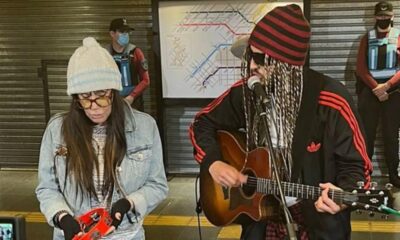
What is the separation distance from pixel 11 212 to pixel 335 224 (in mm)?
3903

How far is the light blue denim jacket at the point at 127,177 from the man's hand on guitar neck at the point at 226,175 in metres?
0.25

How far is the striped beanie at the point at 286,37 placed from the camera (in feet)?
7.77

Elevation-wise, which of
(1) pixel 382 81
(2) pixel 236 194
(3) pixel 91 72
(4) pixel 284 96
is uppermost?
(3) pixel 91 72

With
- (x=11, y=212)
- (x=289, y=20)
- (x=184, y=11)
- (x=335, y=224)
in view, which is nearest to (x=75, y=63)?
(x=289, y=20)

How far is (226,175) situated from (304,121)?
17.4 inches

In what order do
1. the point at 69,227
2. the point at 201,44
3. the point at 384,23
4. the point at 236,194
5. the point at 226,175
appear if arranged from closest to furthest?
the point at 69,227, the point at 226,175, the point at 236,194, the point at 384,23, the point at 201,44

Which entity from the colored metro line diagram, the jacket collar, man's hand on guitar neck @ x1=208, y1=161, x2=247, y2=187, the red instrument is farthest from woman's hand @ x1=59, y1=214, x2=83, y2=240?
the colored metro line diagram

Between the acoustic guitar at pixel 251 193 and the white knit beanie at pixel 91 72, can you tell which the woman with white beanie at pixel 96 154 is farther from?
the acoustic guitar at pixel 251 193

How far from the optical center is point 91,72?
7.91 ft

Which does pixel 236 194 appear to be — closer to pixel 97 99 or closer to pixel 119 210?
pixel 119 210

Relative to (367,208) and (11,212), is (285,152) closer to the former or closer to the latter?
(367,208)

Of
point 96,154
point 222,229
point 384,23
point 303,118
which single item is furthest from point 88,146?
point 384,23

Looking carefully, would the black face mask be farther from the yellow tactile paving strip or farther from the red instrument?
the red instrument

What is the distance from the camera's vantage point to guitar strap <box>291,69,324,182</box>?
7.94ft
